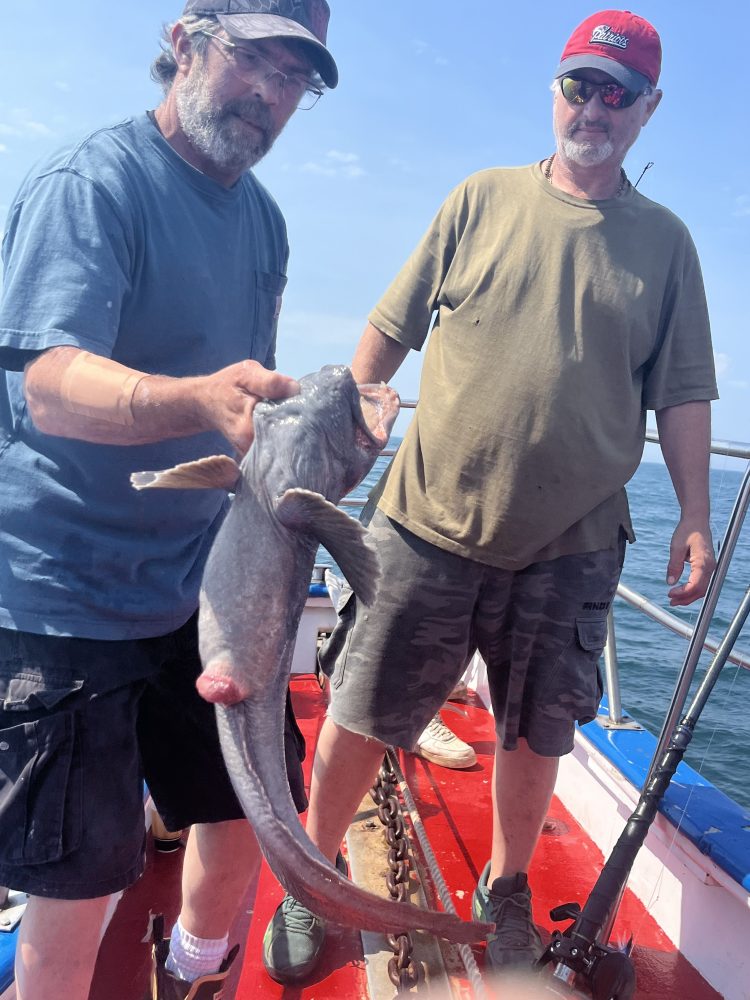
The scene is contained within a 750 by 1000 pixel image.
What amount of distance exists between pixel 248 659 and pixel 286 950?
1.63m

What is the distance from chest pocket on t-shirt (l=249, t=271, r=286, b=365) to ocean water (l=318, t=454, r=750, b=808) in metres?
1.88

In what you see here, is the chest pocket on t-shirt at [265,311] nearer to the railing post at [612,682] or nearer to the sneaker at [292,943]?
the sneaker at [292,943]

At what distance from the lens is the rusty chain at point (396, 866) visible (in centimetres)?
255

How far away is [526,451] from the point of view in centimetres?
253

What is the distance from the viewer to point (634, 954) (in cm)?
294

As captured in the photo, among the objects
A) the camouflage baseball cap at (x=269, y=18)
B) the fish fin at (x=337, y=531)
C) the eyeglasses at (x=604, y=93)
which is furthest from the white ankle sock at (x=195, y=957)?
the eyeglasses at (x=604, y=93)

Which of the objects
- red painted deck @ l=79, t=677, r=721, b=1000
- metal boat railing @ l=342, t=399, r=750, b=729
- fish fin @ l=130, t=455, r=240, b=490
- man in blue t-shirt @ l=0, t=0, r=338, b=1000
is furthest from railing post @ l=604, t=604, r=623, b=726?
fish fin @ l=130, t=455, r=240, b=490

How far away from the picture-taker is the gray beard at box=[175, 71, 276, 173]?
6.43 feet

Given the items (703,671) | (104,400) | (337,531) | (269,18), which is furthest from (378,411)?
(703,671)

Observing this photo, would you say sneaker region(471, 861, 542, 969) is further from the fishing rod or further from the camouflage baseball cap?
the camouflage baseball cap

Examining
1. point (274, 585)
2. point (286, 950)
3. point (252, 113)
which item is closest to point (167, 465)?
point (274, 585)

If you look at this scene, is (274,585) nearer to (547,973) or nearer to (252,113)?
(252,113)

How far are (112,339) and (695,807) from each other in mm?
2810

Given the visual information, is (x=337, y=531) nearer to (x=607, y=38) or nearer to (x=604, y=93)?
(x=604, y=93)
